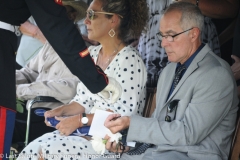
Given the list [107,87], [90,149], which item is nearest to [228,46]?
[90,149]

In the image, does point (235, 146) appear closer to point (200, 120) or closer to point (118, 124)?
point (200, 120)

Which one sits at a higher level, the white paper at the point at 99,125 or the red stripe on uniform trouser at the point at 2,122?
the red stripe on uniform trouser at the point at 2,122

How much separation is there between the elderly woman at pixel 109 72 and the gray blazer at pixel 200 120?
2.10 feet

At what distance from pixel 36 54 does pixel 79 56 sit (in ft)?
9.48

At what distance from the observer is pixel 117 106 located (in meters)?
3.54

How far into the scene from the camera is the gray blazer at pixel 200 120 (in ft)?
9.20

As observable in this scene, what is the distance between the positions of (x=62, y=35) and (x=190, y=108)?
0.88 meters

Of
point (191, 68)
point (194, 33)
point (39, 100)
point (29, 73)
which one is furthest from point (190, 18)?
point (29, 73)

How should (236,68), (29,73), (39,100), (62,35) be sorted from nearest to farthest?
(62,35) → (236,68) → (39,100) → (29,73)

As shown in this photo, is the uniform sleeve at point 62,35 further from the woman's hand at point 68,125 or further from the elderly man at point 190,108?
the woman's hand at point 68,125

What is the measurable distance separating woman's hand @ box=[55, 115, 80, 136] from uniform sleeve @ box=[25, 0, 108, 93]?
3.09 feet

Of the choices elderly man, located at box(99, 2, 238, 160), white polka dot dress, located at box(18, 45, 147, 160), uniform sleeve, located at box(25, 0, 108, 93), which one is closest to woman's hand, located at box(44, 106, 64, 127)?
white polka dot dress, located at box(18, 45, 147, 160)

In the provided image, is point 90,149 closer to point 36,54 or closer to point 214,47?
point 214,47

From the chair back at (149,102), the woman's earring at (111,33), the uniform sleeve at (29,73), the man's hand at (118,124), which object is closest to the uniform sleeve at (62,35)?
the man's hand at (118,124)
